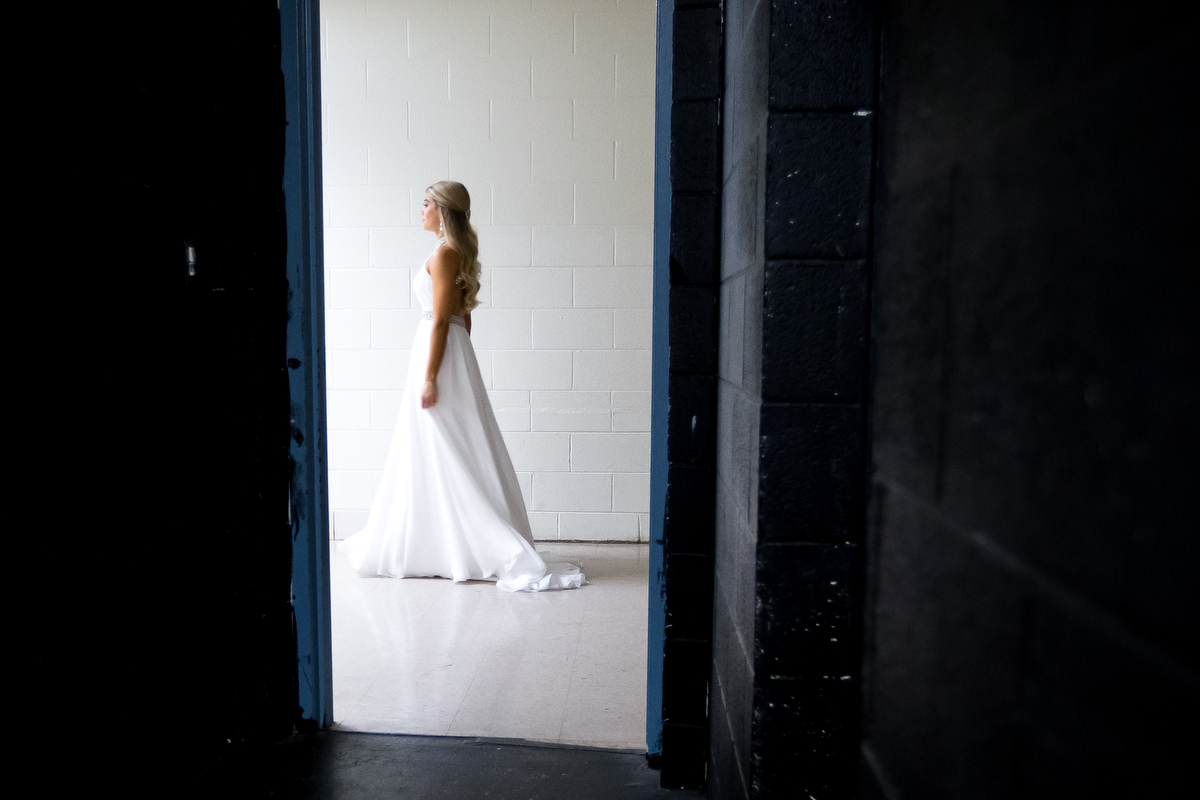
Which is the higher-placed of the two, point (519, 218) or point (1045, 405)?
point (519, 218)

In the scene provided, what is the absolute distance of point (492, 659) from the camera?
8.41ft

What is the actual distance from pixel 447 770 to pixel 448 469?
1732 mm

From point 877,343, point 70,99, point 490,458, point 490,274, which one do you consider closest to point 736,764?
point 877,343

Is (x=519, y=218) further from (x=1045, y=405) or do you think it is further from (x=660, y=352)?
(x=1045, y=405)

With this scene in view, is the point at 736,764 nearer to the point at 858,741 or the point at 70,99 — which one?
the point at 858,741

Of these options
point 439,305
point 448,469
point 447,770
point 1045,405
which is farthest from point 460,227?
point 1045,405

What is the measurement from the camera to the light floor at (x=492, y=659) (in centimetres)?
213

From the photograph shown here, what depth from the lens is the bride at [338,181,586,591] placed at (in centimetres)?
342

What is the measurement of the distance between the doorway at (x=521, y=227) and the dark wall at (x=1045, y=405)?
10.1 feet

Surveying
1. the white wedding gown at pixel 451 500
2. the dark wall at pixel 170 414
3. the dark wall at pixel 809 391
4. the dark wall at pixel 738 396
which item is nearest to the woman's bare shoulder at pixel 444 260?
the white wedding gown at pixel 451 500

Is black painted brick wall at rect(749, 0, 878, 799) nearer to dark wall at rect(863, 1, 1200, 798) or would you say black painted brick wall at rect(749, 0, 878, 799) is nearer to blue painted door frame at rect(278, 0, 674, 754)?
dark wall at rect(863, 1, 1200, 798)

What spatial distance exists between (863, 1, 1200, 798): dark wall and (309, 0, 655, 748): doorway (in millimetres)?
3090

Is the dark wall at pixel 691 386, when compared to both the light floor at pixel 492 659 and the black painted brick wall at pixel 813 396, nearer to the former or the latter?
the light floor at pixel 492 659

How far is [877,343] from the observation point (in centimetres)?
87
